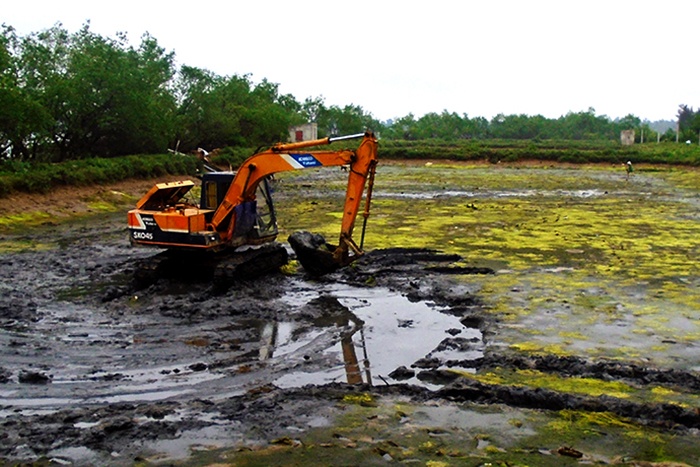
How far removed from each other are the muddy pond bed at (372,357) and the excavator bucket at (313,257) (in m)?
0.28

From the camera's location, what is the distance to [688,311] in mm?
13109

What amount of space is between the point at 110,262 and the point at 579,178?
40.0m

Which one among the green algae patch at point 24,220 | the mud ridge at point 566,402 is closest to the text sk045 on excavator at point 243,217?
the mud ridge at point 566,402


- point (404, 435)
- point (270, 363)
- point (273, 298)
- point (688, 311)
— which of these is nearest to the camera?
point (404, 435)

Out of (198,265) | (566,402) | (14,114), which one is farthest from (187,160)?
(566,402)

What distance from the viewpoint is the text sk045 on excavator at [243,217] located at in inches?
602

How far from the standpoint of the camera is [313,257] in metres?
16.2

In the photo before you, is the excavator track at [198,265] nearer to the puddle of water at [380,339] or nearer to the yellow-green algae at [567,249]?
the puddle of water at [380,339]

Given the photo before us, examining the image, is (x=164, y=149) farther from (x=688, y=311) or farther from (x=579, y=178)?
(x=688, y=311)

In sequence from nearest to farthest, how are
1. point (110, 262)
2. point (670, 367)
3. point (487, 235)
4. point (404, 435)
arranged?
A: 1. point (404, 435)
2. point (670, 367)
3. point (110, 262)
4. point (487, 235)

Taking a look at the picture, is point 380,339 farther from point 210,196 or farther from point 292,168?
point 210,196

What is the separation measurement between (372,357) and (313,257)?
5.39 m

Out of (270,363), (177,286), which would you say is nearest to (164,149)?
(177,286)

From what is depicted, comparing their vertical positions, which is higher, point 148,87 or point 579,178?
point 148,87
